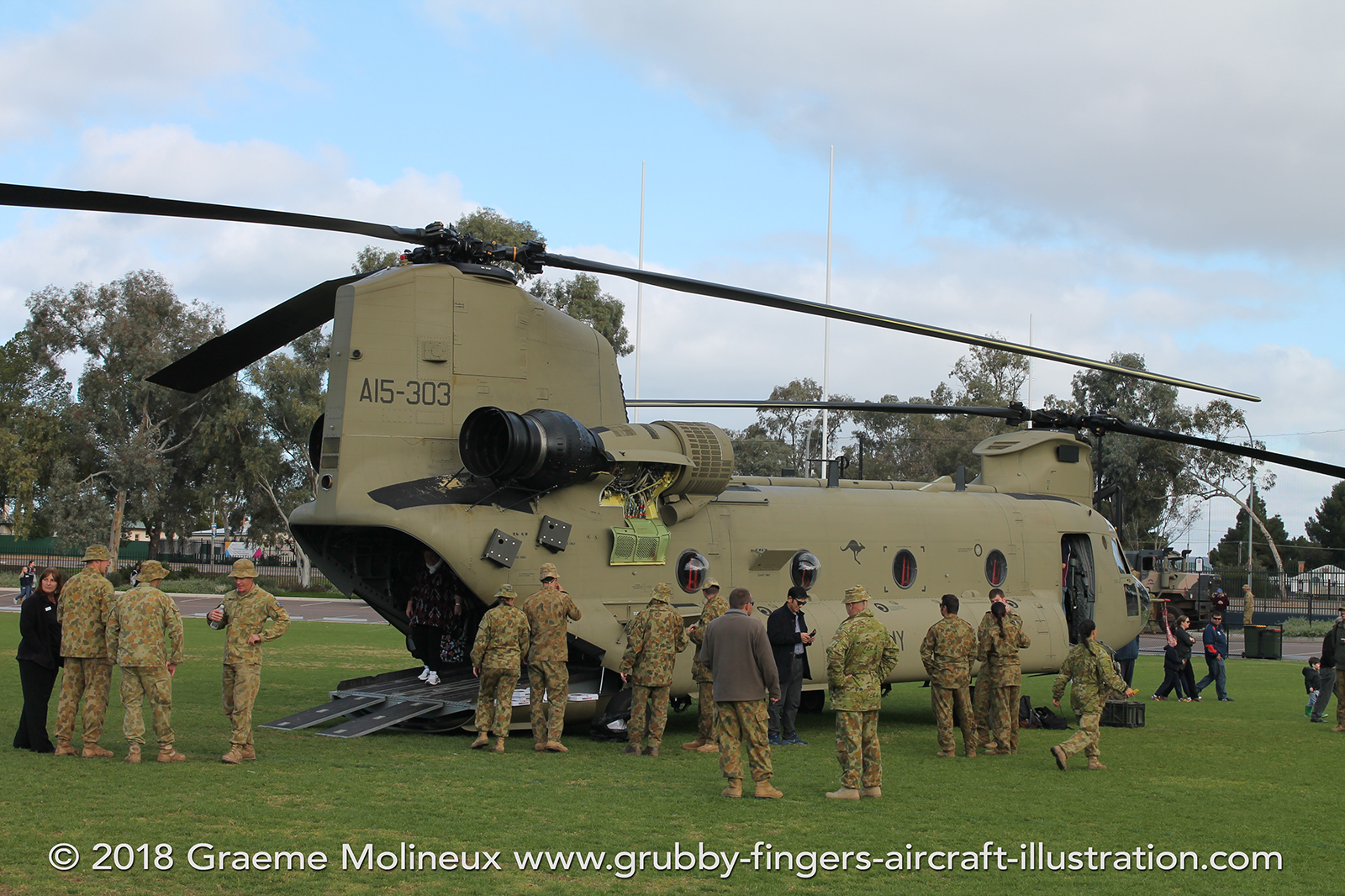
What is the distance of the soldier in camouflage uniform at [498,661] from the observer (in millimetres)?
10922

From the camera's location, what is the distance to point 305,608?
41.3 m

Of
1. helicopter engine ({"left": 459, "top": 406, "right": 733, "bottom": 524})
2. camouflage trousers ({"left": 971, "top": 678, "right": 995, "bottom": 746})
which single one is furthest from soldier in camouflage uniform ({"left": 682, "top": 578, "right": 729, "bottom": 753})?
camouflage trousers ({"left": 971, "top": 678, "right": 995, "bottom": 746})

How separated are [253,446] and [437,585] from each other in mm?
41867

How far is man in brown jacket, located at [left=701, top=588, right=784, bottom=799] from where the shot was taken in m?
9.00

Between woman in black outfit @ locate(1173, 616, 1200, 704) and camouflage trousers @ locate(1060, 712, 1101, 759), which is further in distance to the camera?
woman in black outfit @ locate(1173, 616, 1200, 704)

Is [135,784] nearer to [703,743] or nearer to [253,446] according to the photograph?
[703,743]

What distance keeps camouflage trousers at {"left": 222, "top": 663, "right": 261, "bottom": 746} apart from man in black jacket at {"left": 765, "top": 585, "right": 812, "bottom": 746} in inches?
207

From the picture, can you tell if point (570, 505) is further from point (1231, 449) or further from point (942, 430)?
point (942, 430)

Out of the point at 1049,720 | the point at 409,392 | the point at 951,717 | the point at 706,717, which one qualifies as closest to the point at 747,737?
the point at 706,717

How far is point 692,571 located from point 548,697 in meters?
2.78

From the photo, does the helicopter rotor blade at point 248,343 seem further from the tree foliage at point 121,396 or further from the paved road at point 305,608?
the tree foliage at point 121,396

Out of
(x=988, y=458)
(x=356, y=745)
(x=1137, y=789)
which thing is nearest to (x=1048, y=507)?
(x=988, y=458)

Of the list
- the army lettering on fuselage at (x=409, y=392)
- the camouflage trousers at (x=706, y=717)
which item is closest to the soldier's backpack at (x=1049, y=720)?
the camouflage trousers at (x=706, y=717)

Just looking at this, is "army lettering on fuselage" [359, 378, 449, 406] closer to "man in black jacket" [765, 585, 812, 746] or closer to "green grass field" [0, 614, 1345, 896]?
"green grass field" [0, 614, 1345, 896]
